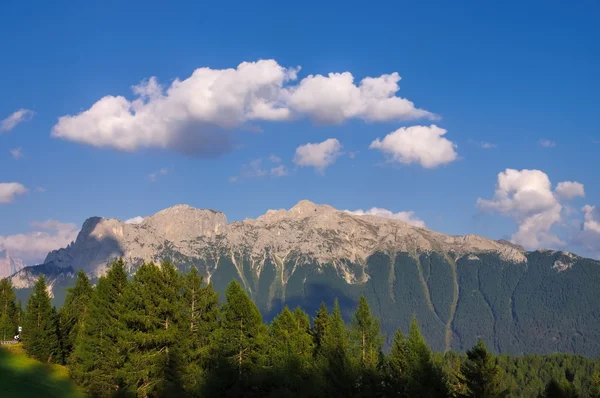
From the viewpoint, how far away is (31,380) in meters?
72.4

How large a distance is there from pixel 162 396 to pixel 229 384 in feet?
21.9

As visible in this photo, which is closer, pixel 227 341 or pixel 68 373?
pixel 227 341

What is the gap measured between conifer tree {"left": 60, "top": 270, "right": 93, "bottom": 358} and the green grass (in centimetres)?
693

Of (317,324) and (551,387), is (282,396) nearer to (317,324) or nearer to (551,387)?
(317,324)

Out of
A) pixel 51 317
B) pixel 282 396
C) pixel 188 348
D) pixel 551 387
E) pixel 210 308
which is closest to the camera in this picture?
pixel 282 396

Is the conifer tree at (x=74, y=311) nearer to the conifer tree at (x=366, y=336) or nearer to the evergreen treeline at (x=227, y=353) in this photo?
the evergreen treeline at (x=227, y=353)

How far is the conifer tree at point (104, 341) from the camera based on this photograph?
219 feet

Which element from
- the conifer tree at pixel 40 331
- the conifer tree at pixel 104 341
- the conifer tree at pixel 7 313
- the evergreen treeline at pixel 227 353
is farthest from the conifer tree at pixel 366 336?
the conifer tree at pixel 7 313

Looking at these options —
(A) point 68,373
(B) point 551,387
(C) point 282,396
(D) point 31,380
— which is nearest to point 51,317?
(A) point 68,373

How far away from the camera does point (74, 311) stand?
96938 mm

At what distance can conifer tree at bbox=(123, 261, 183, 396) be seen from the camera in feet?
211

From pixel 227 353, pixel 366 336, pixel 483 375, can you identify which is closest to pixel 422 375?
pixel 483 375

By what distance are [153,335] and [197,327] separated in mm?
6156

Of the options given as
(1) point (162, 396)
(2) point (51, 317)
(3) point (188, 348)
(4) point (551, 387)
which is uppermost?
(2) point (51, 317)
